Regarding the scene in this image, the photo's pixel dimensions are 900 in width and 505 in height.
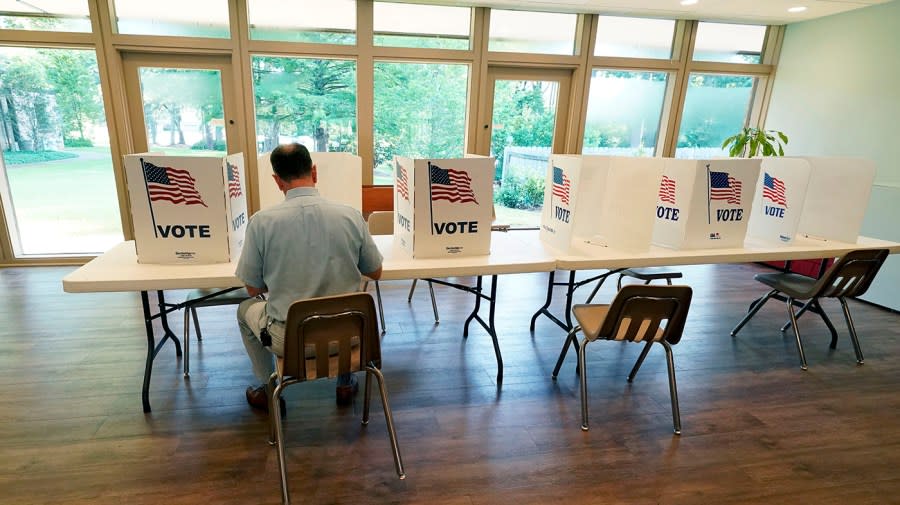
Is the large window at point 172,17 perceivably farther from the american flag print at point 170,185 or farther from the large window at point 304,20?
the american flag print at point 170,185

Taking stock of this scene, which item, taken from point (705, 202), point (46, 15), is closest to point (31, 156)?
point (46, 15)

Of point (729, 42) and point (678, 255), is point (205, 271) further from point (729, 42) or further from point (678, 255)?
point (729, 42)

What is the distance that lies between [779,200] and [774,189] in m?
0.08

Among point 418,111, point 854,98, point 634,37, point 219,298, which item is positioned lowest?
point 219,298

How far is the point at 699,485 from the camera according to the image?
178 cm

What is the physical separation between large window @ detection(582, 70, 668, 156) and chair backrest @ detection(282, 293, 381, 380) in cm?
398

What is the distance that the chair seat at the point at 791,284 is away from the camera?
271cm

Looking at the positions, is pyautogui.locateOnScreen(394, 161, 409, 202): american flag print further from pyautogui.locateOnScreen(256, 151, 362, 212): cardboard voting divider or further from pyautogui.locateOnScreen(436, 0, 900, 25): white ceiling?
pyautogui.locateOnScreen(436, 0, 900, 25): white ceiling

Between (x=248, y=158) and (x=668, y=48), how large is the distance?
4377 millimetres

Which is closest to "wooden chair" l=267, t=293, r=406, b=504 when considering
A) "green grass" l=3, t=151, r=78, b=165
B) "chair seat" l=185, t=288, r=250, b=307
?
"chair seat" l=185, t=288, r=250, b=307

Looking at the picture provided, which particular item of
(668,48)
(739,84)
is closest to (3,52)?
(668,48)

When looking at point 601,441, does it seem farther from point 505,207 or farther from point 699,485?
point 505,207

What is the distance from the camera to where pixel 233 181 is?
205 centimetres

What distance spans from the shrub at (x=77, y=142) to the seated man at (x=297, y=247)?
3491mm
